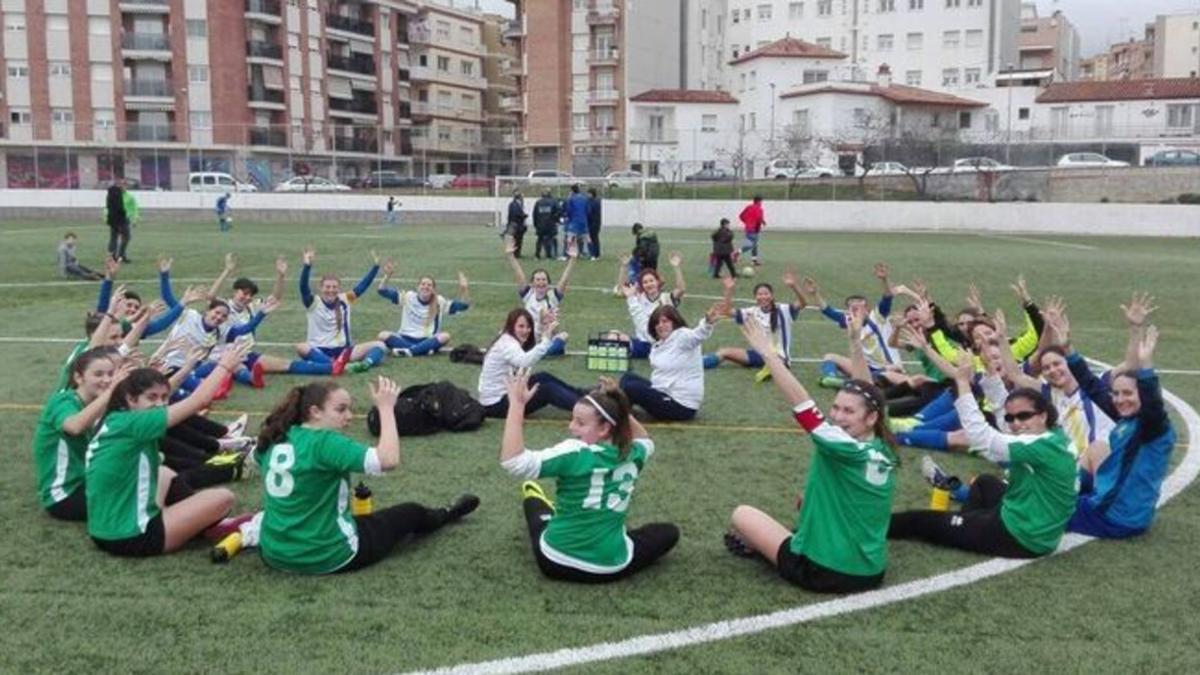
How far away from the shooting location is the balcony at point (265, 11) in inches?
2854

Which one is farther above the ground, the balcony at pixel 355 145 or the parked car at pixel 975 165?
the balcony at pixel 355 145

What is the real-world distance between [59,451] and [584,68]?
77.5 meters

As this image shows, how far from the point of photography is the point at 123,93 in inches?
2749

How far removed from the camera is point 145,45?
2753 inches

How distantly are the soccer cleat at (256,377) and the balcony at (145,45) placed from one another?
6664 centimetres

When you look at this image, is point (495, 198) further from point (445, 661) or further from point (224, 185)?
point (445, 661)

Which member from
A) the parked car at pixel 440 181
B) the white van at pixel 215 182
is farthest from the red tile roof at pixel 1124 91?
the white van at pixel 215 182

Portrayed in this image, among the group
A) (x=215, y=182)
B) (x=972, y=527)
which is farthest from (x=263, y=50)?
(x=972, y=527)

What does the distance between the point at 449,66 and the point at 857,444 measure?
92531 mm

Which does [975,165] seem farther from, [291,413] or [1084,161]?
[291,413]

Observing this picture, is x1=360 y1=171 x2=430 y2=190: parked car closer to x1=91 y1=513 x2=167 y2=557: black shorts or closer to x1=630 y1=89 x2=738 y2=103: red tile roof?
x1=630 y1=89 x2=738 y2=103: red tile roof

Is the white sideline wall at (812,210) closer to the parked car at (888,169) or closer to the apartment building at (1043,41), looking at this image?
the parked car at (888,169)

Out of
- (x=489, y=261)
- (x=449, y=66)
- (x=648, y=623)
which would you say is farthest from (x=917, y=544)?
(x=449, y=66)

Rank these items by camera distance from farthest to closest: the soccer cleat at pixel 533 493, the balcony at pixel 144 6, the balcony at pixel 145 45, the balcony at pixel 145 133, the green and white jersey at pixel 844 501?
the balcony at pixel 145 45 < the balcony at pixel 144 6 < the balcony at pixel 145 133 < the soccer cleat at pixel 533 493 < the green and white jersey at pixel 844 501
